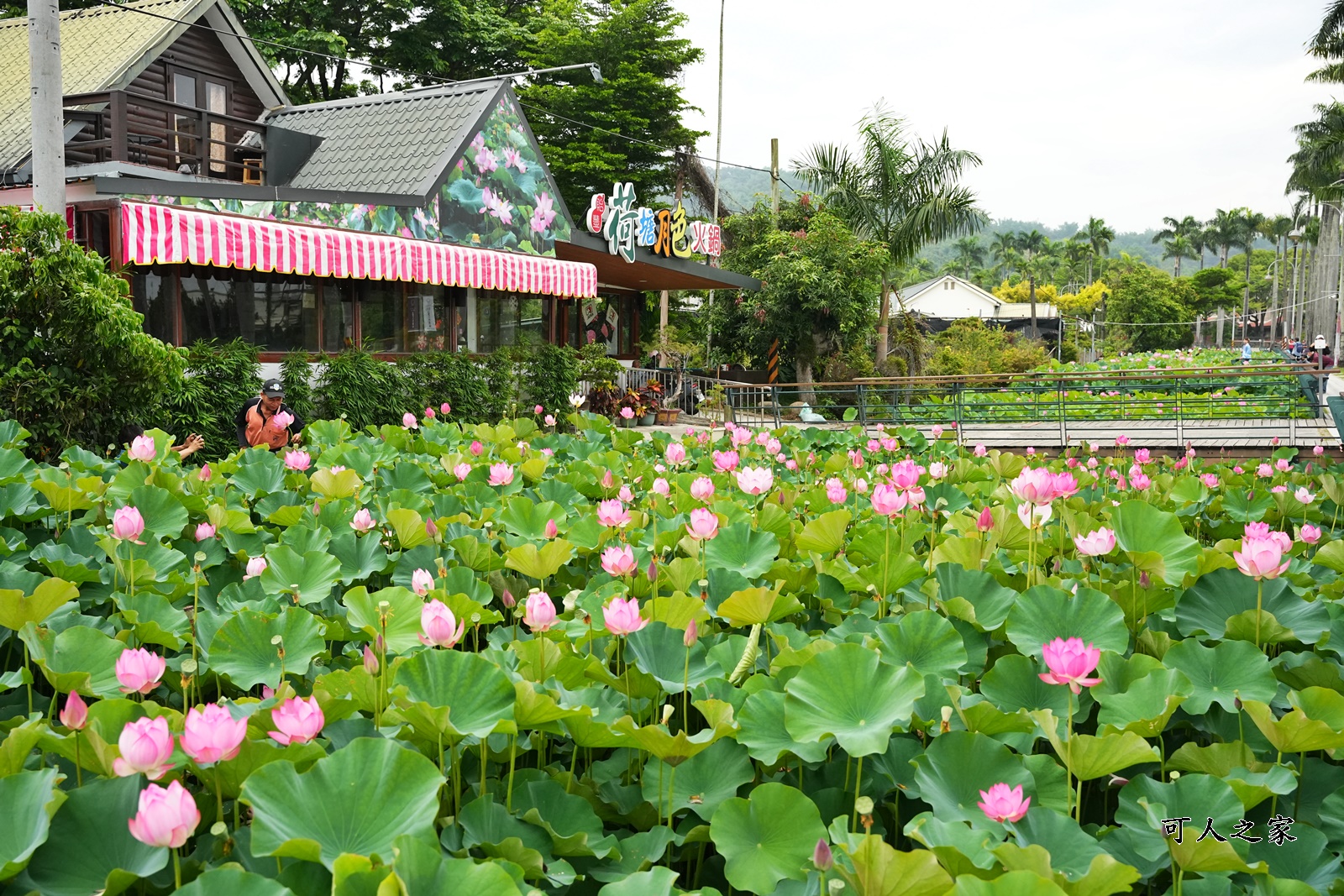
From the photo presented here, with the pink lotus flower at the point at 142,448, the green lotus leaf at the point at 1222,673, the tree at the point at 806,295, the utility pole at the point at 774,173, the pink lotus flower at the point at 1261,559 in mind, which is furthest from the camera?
the utility pole at the point at 774,173

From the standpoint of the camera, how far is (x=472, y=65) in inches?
1139

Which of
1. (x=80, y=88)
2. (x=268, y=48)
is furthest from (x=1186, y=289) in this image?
(x=80, y=88)

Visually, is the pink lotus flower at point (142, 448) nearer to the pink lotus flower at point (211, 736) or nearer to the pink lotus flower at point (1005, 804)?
the pink lotus flower at point (211, 736)

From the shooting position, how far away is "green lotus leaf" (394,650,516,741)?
4.52ft

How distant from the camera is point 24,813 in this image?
1.18 meters

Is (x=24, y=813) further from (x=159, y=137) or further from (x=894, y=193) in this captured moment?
(x=894, y=193)

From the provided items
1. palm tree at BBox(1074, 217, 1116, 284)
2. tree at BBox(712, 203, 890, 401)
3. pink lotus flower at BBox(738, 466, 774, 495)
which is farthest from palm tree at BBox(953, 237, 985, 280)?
pink lotus flower at BBox(738, 466, 774, 495)

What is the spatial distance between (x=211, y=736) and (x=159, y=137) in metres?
16.0

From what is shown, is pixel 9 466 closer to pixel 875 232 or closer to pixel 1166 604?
pixel 1166 604

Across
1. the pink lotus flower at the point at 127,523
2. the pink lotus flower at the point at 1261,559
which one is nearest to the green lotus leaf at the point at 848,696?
the pink lotus flower at the point at 1261,559

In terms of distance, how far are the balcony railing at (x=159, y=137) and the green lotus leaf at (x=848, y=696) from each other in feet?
44.9

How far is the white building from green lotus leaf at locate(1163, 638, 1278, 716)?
77.4 m

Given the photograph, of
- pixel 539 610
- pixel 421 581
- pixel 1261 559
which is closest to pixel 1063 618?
pixel 1261 559

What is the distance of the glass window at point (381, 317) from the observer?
13.5m
